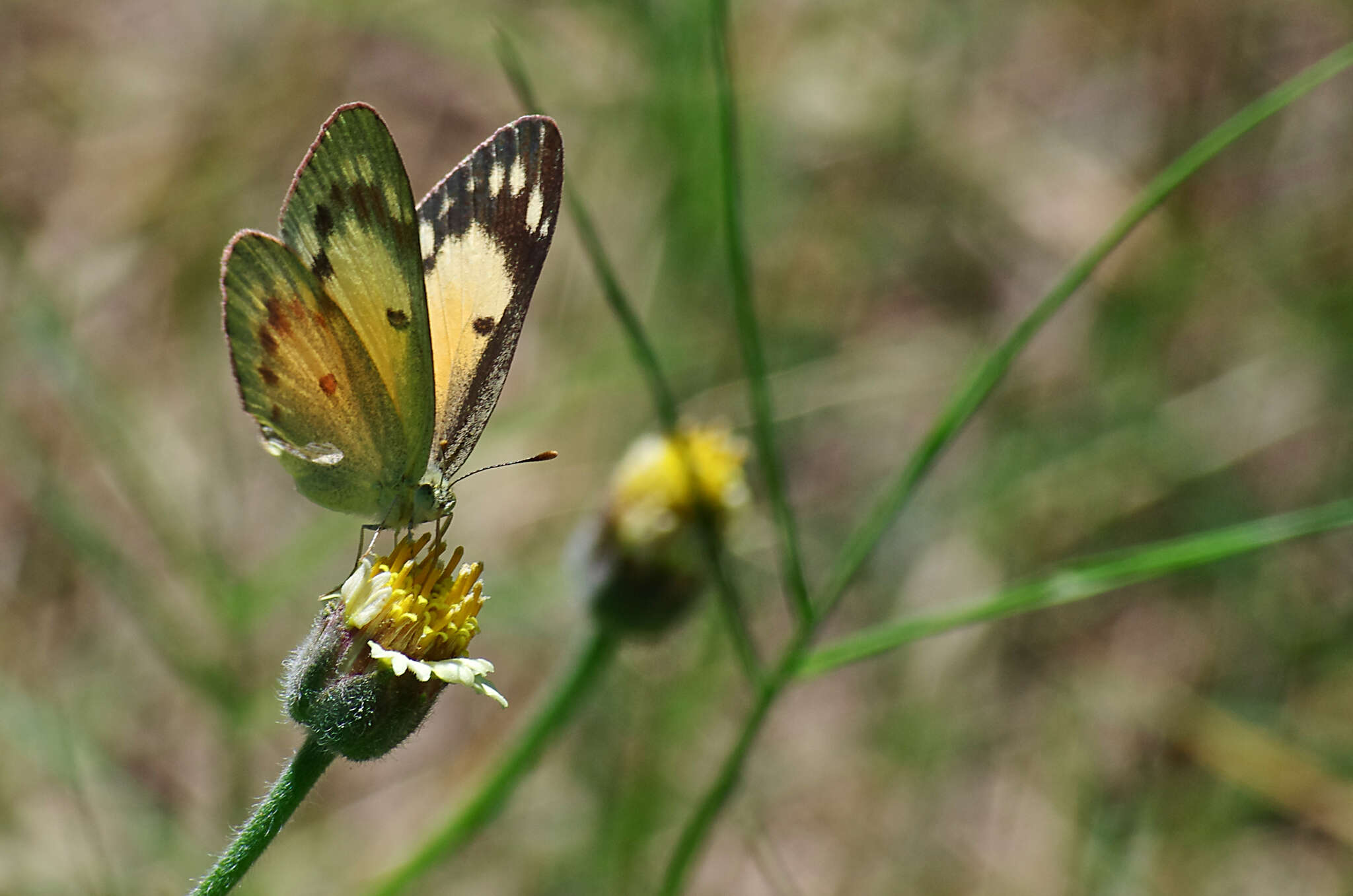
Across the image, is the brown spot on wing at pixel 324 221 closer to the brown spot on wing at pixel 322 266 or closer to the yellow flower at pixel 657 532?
the brown spot on wing at pixel 322 266

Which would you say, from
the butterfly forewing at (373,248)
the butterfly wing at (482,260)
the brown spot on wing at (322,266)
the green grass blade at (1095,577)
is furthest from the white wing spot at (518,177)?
the green grass blade at (1095,577)

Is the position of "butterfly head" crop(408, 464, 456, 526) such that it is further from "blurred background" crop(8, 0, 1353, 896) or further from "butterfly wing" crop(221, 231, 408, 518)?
"blurred background" crop(8, 0, 1353, 896)

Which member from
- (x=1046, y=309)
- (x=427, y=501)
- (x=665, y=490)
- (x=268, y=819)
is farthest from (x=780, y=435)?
(x=268, y=819)

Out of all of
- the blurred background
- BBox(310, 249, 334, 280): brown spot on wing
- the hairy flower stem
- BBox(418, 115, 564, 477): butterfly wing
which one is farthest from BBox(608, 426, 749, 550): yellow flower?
the hairy flower stem

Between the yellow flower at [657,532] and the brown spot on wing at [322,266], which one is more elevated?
the yellow flower at [657,532]

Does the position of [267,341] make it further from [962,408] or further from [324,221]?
[962,408]

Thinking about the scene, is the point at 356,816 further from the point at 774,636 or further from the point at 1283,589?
the point at 1283,589

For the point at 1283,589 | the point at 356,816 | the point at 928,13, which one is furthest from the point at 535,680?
the point at 928,13
